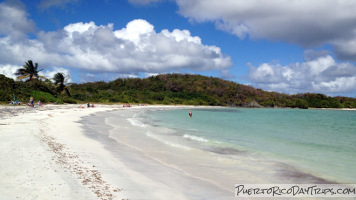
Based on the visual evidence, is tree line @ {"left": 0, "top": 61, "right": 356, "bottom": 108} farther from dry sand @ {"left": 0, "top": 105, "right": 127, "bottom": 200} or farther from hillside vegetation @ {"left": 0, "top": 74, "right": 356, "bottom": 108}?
dry sand @ {"left": 0, "top": 105, "right": 127, "bottom": 200}

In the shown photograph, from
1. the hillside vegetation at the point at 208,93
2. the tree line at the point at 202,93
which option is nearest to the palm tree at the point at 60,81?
the tree line at the point at 202,93

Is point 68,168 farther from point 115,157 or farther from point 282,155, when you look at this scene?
point 282,155

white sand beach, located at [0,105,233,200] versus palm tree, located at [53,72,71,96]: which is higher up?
palm tree, located at [53,72,71,96]

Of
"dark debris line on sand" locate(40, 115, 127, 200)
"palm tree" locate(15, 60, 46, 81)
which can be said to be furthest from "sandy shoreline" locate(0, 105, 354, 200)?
"palm tree" locate(15, 60, 46, 81)

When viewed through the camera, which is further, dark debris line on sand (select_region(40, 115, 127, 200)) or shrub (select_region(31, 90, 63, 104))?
shrub (select_region(31, 90, 63, 104))

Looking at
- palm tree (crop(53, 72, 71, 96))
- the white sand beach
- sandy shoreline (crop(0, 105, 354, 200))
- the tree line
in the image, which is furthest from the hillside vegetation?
the white sand beach

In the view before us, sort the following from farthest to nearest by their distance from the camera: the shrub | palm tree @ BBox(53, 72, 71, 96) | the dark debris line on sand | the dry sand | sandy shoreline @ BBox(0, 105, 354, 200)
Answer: palm tree @ BBox(53, 72, 71, 96) → the shrub → the dark debris line on sand → sandy shoreline @ BBox(0, 105, 354, 200) → the dry sand

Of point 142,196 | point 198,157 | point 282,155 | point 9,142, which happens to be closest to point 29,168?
point 142,196

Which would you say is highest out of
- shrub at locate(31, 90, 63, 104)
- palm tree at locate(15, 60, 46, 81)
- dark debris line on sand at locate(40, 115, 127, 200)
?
palm tree at locate(15, 60, 46, 81)

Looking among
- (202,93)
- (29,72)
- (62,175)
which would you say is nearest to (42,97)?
(29,72)

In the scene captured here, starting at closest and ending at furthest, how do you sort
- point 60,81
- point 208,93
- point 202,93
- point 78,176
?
point 78,176 → point 60,81 → point 202,93 → point 208,93

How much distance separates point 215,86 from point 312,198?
120m

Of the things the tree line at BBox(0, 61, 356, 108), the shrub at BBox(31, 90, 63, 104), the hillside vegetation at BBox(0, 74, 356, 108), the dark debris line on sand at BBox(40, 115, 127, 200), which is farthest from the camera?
the hillside vegetation at BBox(0, 74, 356, 108)

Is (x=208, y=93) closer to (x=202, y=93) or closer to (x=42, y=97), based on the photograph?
(x=202, y=93)
